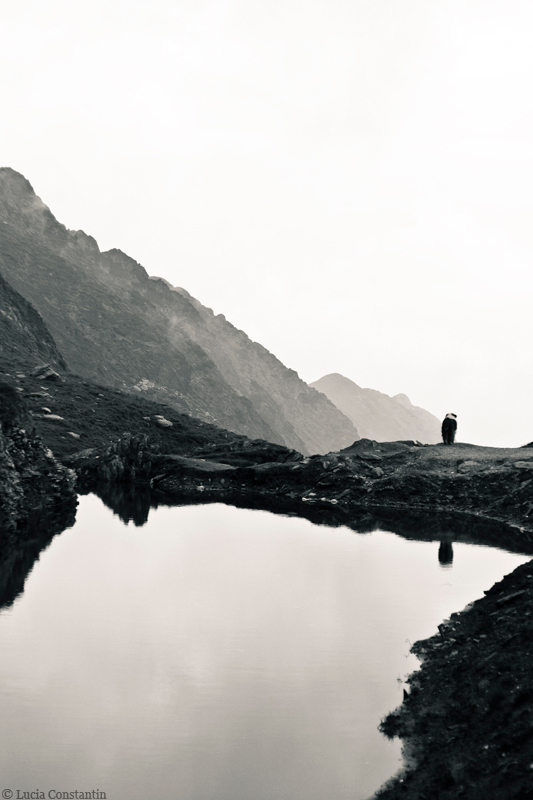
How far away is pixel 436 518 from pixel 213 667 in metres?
30.5

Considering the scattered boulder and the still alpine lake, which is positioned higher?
the scattered boulder

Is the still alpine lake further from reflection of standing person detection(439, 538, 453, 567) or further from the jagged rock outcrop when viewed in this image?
the jagged rock outcrop

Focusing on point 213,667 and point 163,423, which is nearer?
point 213,667

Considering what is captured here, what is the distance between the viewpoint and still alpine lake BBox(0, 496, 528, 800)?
10070 millimetres

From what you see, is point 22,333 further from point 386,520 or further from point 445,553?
point 445,553

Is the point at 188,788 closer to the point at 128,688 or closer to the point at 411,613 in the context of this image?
the point at 128,688

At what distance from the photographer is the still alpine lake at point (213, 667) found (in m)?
10.1

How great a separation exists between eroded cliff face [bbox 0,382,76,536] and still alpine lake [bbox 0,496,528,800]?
609cm

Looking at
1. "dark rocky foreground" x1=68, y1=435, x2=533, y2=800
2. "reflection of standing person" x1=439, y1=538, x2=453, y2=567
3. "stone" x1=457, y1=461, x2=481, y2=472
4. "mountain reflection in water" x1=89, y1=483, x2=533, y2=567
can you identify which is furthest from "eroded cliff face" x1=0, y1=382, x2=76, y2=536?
"stone" x1=457, y1=461, x2=481, y2=472

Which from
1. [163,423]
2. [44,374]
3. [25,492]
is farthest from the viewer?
[44,374]

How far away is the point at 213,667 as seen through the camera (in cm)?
1446

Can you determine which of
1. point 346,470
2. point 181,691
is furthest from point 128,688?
point 346,470

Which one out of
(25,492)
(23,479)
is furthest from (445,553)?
(23,479)

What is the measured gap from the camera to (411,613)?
65.4ft
